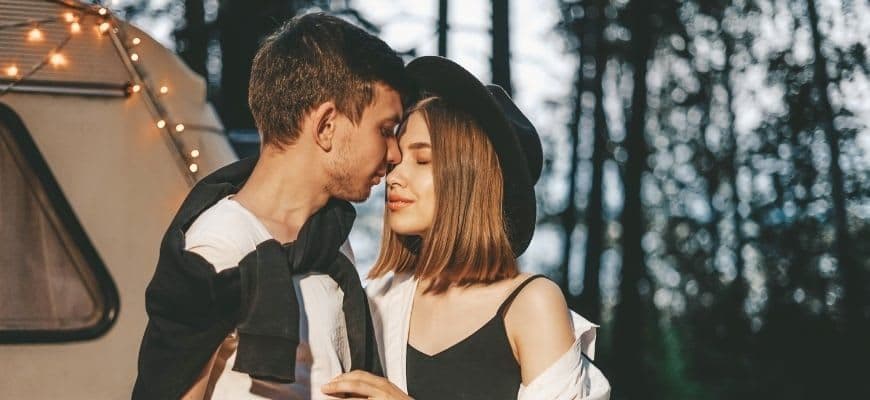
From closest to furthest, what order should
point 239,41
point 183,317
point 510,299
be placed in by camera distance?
point 183,317 → point 510,299 → point 239,41

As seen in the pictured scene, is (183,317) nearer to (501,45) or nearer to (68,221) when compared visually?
(68,221)

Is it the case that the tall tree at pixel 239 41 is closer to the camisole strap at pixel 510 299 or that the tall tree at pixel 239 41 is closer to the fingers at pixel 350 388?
the camisole strap at pixel 510 299

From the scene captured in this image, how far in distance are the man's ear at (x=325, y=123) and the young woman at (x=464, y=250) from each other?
1.14 feet

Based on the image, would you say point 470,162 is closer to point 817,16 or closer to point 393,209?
point 393,209

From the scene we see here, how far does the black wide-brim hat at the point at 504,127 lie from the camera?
3.04 meters

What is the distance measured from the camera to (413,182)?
3.09 m

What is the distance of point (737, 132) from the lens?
18141mm

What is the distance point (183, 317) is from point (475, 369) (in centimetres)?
90

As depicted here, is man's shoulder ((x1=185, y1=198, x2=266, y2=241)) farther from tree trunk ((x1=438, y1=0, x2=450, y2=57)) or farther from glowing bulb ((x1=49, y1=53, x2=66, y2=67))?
tree trunk ((x1=438, y1=0, x2=450, y2=57))

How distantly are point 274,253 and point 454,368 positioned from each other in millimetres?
736

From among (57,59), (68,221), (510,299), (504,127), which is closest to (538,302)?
(510,299)

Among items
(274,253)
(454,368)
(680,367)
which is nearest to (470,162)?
(454,368)

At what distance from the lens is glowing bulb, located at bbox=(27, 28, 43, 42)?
4.12m

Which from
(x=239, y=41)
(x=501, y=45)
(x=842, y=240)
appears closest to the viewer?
(x=501, y=45)
